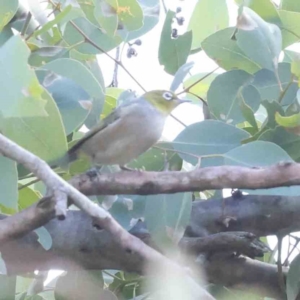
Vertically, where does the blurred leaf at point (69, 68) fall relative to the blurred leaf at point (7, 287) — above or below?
above

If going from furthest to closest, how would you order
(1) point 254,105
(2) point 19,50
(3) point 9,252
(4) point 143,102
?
(4) point 143,102 < (1) point 254,105 < (3) point 9,252 < (2) point 19,50

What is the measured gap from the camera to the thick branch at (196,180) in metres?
0.54

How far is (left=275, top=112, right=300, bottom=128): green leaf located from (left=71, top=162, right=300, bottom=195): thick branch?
0.43ft

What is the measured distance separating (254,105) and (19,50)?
14.1 inches

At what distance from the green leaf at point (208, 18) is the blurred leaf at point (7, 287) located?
1.39 ft

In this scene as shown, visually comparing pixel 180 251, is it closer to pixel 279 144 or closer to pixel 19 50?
pixel 279 144

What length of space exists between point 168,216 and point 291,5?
366 millimetres

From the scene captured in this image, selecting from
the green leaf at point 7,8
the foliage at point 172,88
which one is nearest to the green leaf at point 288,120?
the foliage at point 172,88

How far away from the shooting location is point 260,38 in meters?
0.75

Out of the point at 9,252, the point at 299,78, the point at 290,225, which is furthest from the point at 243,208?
the point at 9,252

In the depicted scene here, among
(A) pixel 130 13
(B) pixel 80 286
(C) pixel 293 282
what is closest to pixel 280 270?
(C) pixel 293 282

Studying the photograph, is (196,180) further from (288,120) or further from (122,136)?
(122,136)

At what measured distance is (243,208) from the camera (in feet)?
2.32

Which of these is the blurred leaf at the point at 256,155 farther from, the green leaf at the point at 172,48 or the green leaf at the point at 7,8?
the green leaf at the point at 7,8
